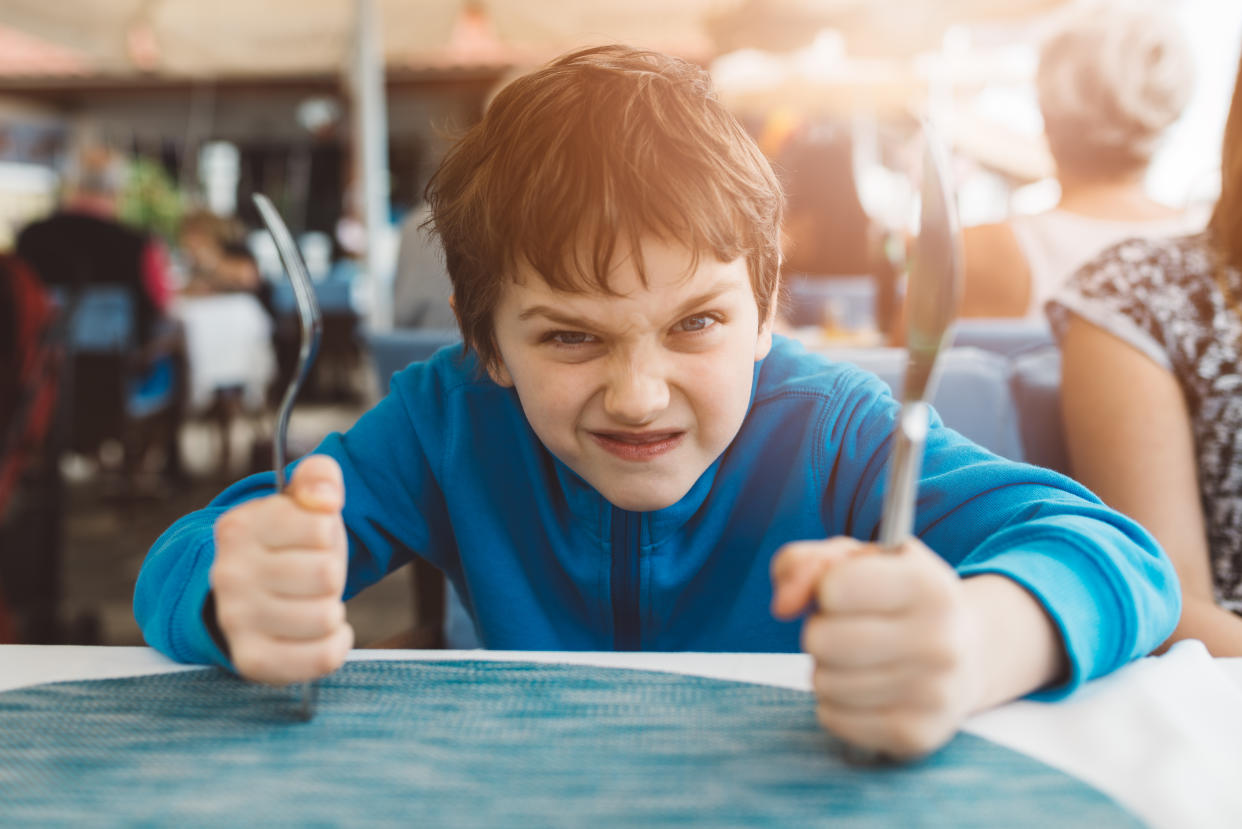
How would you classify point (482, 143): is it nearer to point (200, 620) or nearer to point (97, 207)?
point (200, 620)

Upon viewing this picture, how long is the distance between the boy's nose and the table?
17cm

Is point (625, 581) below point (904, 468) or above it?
below

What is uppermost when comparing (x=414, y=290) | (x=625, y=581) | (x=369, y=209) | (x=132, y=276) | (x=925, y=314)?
(x=369, y=209)

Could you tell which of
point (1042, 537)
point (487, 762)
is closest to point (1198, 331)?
point (1042, 537)

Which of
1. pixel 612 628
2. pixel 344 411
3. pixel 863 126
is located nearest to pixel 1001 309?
pixel 612 628

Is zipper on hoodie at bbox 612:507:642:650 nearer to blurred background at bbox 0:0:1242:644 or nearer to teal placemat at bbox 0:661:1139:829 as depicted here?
teal placemat at bbox 0:661:1139:829

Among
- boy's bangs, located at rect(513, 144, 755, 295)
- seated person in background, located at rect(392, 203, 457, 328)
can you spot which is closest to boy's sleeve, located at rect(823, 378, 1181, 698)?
boy's bangs, located at rect(513, 144, 755, 295)

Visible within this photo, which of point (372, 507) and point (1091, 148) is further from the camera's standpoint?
point (1091, 148)

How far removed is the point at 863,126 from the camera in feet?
20.0

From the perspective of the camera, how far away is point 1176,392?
3.37 feet

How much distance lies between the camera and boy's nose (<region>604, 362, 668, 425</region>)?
66cm

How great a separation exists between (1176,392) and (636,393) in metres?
0.67

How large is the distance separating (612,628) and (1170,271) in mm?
712

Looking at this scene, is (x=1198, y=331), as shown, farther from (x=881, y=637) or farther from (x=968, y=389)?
(x=881, y=637)
